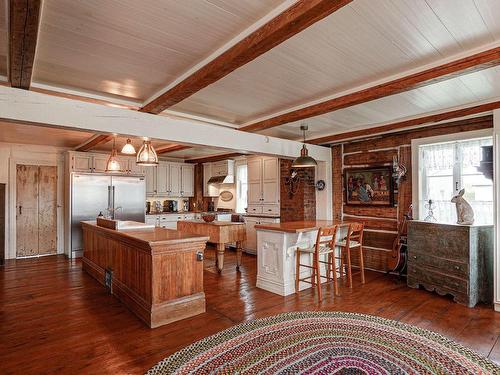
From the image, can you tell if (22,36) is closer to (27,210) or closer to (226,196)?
(27,210)

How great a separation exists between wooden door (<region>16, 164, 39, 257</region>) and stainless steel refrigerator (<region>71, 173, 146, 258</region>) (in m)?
1.06

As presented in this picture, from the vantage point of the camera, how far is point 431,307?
3.71 metres

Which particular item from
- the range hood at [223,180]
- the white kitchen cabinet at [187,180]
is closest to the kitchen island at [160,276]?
the range hood at [223,180]

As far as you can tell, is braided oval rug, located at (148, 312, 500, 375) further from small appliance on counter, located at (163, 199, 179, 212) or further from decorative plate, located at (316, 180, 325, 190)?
small appliance on counter, located at (163, 199, 179, 212)

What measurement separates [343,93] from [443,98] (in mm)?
1282

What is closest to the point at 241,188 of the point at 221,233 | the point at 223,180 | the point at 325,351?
A: the point at 223,180

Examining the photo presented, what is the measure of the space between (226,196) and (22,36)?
21.5 feet

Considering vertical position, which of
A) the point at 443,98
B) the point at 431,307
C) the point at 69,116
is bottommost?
the point at 431,307

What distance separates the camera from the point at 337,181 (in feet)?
20.0

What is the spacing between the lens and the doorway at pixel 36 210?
6629 mm

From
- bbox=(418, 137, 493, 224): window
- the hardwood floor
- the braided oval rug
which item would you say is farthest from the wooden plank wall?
the braided oval rug

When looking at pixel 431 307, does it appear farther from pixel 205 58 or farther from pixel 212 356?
pixel 205 58

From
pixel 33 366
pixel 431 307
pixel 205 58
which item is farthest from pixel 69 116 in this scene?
pixel 431 307

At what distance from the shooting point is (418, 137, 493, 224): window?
167 inches
